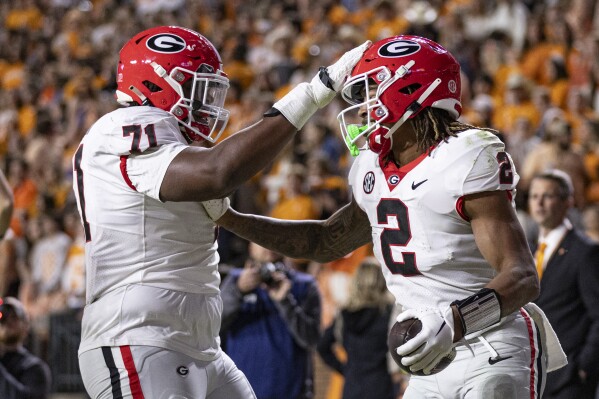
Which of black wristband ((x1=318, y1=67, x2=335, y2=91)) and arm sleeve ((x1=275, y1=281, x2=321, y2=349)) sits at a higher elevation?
black wristband ((x1=318, y1=67, x2=335, y2=91))

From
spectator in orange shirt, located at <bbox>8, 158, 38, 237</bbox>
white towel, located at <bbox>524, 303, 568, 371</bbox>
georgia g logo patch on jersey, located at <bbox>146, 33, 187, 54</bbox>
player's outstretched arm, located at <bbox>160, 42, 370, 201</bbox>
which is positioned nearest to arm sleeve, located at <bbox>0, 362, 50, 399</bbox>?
georgia g logo patch on jersey, located at <bbox>146, 33, 187, 54</bbox>

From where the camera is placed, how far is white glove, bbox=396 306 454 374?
9.12 ft

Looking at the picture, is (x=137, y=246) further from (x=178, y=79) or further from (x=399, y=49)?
(x=399, y=49)

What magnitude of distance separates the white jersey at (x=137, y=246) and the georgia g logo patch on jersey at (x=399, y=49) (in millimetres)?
750

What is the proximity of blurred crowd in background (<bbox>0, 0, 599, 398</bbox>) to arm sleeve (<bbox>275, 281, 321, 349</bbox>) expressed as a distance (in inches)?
64.8

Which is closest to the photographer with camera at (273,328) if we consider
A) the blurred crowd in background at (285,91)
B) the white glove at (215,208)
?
the blurred crowd in background at (285,91)

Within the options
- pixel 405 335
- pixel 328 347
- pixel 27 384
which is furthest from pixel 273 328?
pixel 405 335

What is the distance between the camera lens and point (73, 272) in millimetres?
8891

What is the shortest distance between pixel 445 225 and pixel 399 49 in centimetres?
65

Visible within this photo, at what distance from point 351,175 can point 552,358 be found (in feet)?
3.12

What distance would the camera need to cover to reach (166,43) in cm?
355

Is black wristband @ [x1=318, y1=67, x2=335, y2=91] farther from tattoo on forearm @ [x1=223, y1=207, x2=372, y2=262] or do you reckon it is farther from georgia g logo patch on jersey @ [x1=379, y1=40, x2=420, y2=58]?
tattoo on forearm @ [x1=223, y1=207, x2=372, y2=262]

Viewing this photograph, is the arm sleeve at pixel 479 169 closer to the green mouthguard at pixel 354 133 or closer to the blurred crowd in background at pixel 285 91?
the green mouthguard at pixel 354 133

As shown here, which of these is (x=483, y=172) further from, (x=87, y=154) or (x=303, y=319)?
(x=303, y=319)
